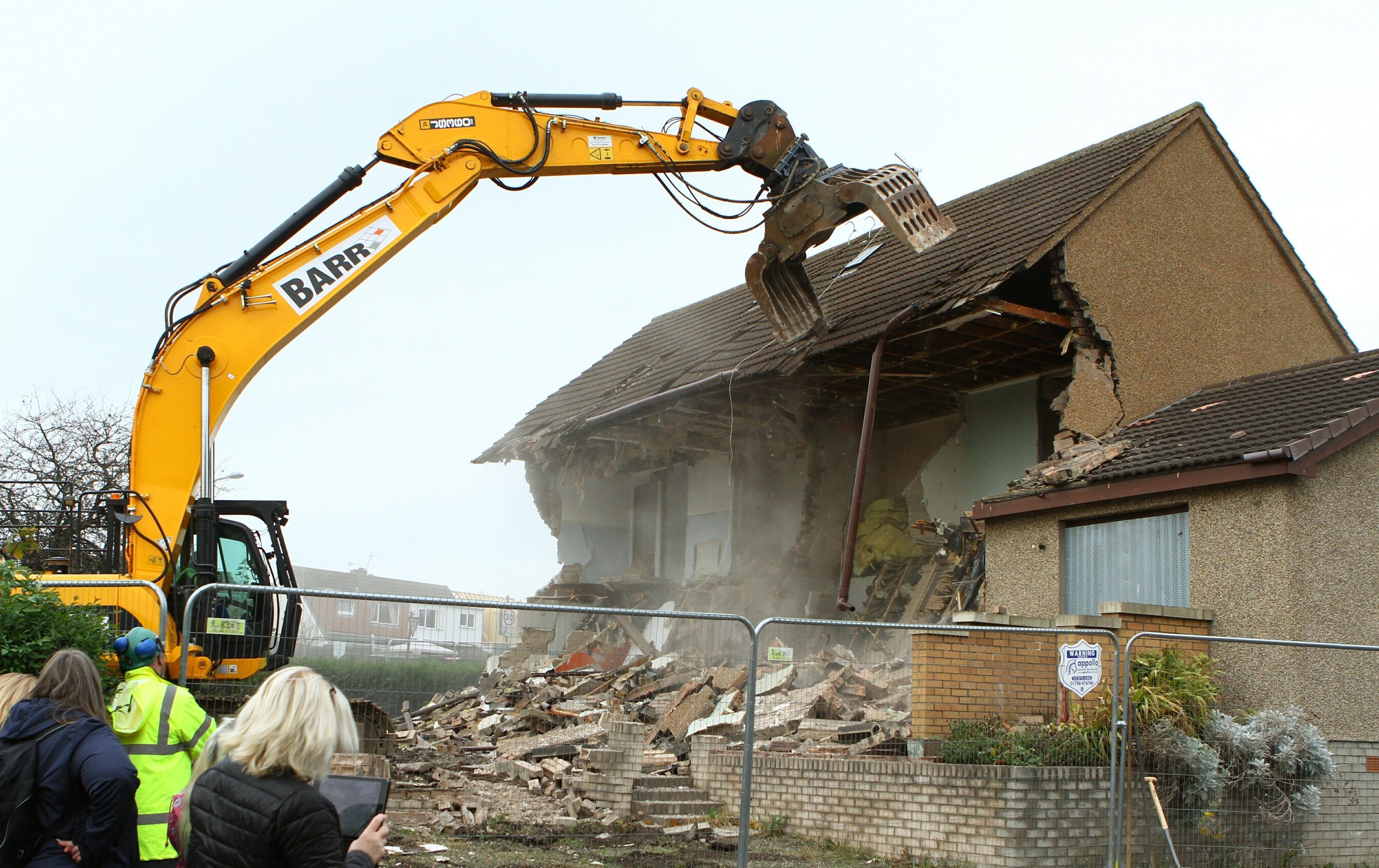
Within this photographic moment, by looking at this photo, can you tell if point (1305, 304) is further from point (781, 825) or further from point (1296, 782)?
point (781, 825)

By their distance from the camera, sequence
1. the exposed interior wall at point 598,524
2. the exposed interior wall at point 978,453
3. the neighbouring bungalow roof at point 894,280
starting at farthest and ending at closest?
1. the exposed interior wall at point 598,524
2. the exposed interior wall at point 978,453
3. the neighbouring bungalow roof at point 894,280

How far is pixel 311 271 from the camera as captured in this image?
10.4 m

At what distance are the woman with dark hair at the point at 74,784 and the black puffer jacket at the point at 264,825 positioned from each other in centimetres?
120

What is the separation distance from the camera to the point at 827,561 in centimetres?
1869

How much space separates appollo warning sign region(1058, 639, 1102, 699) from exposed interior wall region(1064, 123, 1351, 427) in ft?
20.4

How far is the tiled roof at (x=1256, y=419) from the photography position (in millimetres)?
10828

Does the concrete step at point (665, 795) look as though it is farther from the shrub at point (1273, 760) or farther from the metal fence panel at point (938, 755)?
the shrub at point (1273, 760)

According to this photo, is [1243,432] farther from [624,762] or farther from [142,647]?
[142,647]

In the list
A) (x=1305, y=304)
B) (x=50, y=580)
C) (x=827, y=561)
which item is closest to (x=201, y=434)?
(x=50, y=580)

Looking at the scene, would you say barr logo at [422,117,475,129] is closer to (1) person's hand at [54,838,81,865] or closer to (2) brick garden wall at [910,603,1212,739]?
(2) brick garden wall at [910,603,1212,739]

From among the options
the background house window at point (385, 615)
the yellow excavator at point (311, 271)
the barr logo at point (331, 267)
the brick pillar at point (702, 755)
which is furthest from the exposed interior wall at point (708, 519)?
the background house window at point (385, 615)

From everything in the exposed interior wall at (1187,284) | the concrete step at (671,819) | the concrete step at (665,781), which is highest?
the exposed interior wall at (1187,284)

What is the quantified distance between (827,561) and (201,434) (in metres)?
11.4

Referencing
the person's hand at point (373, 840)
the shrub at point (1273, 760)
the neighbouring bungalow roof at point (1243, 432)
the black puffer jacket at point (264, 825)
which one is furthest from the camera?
the neighbouring bungalow roof at point (1243, 432)
